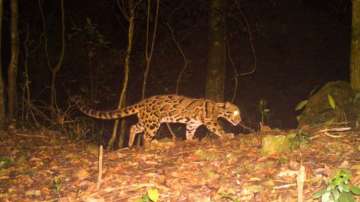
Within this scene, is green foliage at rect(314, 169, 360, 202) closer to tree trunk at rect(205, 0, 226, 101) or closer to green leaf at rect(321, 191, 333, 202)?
green leaf at rect(321, 191, 333, 202)

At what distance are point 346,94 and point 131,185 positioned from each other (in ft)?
16.4

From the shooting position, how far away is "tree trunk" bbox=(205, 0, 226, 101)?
1242 centimetres

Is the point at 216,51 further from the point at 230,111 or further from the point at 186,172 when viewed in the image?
the point at 186,172

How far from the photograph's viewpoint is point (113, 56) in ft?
54.5

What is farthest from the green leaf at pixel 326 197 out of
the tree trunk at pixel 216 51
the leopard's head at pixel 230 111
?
the tree trunk at pixel 216 51

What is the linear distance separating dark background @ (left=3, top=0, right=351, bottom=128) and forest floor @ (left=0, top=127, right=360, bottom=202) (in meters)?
4.83

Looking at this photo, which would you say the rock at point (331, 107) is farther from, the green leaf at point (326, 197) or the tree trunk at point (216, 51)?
the green leaf at point (326, 197)

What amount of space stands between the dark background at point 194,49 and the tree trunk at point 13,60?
1.47 meters

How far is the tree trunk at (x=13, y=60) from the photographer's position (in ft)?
38.6

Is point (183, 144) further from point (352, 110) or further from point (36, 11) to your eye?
point (36, 11)

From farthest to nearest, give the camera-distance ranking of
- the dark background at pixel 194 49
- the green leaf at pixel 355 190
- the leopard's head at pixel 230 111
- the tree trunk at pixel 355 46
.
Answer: the dark background at pixel 194 49 → the leopard's head at pixel 230 111 → the tree trunk at pixel 355 46 → the green leaf at pixel 355 190

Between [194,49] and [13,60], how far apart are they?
28.6 feet

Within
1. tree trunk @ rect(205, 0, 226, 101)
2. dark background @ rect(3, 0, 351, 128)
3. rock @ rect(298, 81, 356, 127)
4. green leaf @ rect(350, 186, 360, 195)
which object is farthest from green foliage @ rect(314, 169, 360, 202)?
tree trunk @ rect(205, 0, 226, 101)

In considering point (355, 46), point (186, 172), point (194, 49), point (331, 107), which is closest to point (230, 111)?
point (331, 107)
